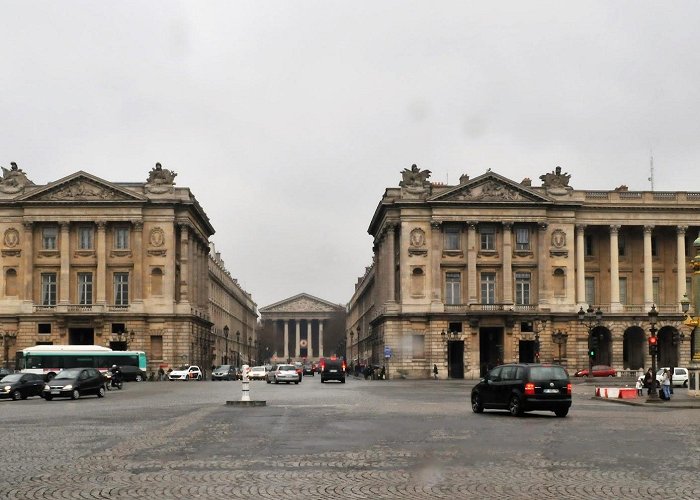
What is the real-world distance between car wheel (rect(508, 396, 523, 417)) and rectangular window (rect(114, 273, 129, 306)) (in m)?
69.6

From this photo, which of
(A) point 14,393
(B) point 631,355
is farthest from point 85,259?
(B) point 631,355

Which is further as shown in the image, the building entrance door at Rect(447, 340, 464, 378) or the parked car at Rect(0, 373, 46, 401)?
the building entrance door at Rect(447, 340, 464, 378)

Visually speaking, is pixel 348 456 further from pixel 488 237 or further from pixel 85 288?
pixel 85 288

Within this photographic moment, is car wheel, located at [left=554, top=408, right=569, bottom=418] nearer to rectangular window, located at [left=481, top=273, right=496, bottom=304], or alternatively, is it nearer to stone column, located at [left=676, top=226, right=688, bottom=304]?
rectangular window, located at [left=481, top=273, right=496, bottom=304]

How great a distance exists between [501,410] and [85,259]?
68.3 m

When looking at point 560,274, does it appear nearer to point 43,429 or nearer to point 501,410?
point 501,410

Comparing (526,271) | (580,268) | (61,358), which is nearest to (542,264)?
(526,271)

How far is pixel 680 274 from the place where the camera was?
98.9m

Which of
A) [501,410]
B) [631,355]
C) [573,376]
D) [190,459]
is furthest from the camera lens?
[631,355]

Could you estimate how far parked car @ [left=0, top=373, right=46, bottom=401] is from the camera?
5119cm

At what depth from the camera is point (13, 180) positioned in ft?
325

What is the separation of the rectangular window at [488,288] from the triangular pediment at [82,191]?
3321 centimetres

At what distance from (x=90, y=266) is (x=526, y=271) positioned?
41.5 metres

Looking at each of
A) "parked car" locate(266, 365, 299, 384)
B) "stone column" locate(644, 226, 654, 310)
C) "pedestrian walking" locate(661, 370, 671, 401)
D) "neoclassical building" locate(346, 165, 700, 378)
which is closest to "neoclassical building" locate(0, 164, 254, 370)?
"parked car" locate(266, 365, 299, 384)
